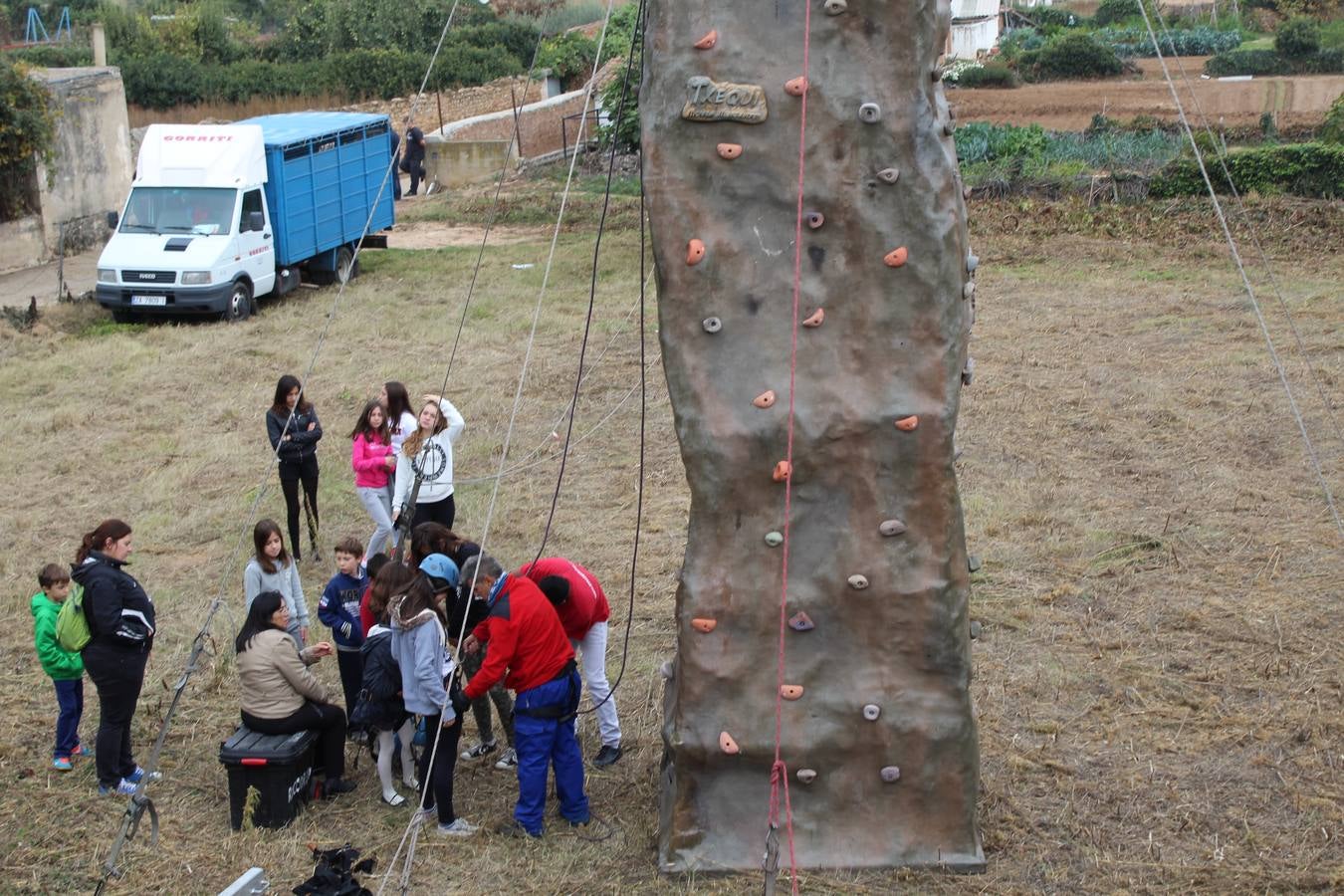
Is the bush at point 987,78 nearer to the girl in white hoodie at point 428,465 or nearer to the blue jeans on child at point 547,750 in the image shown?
the girl in white hoodie at point 428,465

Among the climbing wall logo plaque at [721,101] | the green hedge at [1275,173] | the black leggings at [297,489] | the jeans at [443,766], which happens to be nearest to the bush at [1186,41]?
the green hedge at [1275,173]

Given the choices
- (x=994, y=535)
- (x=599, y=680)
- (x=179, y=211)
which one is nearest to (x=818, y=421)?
(x=599, y=680)

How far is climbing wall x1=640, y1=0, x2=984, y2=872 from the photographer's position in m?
5.96

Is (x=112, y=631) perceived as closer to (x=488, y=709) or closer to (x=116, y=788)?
(x=116, y=788)

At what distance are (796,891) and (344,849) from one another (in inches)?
80.0

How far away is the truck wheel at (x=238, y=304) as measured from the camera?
17.7 m

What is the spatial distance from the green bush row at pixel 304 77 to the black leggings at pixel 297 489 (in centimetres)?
2750

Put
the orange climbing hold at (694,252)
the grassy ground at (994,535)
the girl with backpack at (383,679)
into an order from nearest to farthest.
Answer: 1. the orange climbing hold at (694,252)
2. the grassy ground at (994,535)
3. the girl with backpack at (383,679)

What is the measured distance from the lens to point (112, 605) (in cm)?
692

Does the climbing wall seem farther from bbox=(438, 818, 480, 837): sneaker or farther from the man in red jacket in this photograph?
bbox=(438, 818, 480, 837): sneaker

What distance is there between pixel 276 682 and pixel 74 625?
1.03m

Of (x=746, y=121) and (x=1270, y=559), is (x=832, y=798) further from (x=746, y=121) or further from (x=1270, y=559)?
(x=1270, y=559)

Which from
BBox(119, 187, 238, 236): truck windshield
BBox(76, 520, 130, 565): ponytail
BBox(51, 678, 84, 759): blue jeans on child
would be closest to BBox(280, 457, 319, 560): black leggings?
BBox(51, 678, 84, 759): blue jeans on child

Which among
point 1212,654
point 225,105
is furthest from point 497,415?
point 225,105
